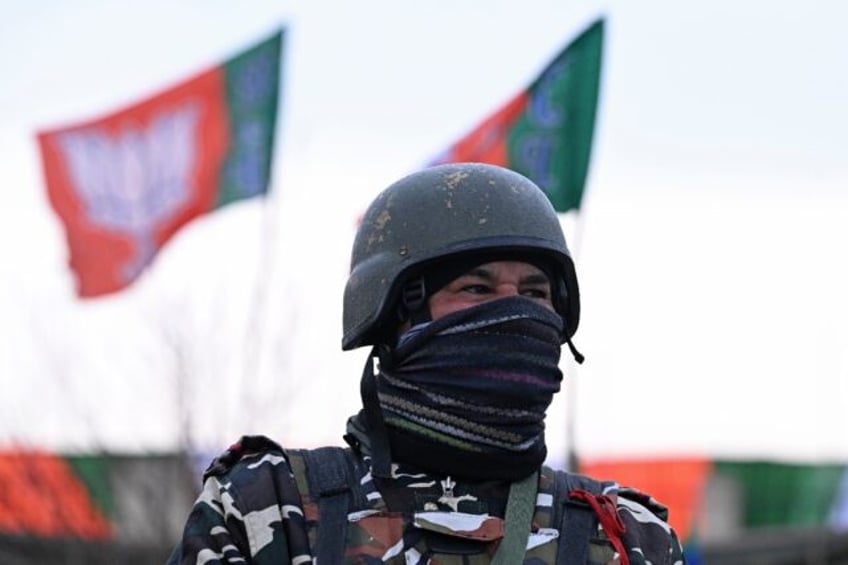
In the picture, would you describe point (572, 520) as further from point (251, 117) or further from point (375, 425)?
point (251, 117)

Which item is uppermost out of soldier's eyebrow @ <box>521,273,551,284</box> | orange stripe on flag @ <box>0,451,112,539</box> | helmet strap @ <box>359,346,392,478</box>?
soldier's eyebrow @ <box>521,273,551,284</box>

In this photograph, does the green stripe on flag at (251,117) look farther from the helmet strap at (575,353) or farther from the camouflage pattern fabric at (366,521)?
the camouflage pattern fabric at (366,521)

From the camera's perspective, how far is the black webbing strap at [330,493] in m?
4.02

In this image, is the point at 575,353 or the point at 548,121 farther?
the point at 548,121

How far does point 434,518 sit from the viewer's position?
406cm

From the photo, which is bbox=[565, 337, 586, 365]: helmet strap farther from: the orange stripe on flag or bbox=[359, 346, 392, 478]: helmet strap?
the orange stripe on flag

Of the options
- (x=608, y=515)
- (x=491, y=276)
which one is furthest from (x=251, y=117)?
(x=608, y=515)

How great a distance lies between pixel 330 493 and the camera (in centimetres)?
412

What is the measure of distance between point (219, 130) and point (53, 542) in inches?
226

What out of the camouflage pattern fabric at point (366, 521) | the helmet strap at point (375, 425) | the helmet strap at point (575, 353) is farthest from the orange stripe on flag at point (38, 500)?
the camouflage pattern fabric at point (366, 521)

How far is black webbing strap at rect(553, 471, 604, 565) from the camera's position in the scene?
4125 mm

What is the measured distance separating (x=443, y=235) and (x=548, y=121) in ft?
25.4

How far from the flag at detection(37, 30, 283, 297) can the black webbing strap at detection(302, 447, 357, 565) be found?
36.8ft

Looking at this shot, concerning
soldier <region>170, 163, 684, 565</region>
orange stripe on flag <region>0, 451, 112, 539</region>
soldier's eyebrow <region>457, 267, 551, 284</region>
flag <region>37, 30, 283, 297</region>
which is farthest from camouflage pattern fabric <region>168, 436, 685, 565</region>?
orange stripe on flag <region>0, 451, 112, 539</region>
